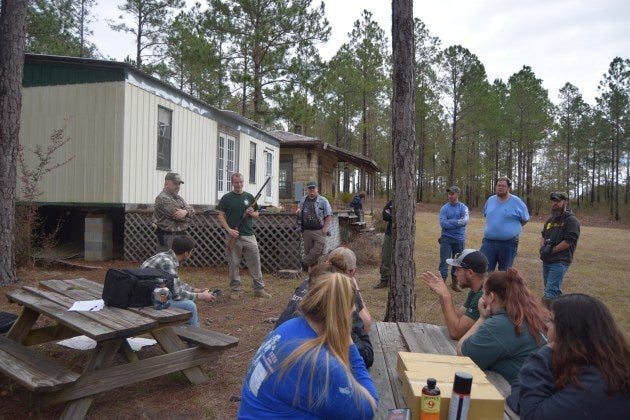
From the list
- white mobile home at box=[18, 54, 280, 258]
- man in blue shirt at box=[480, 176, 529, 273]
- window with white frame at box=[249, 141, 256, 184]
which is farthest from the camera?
window with white frame at box=[249, 141, 256, 184]

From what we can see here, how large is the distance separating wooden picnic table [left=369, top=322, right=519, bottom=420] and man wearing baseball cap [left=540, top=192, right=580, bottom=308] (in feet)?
9.33

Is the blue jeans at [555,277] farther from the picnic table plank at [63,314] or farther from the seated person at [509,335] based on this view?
the picnic table plank at [63,314]

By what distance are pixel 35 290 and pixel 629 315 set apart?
768 centimetres

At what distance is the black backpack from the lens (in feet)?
11.8

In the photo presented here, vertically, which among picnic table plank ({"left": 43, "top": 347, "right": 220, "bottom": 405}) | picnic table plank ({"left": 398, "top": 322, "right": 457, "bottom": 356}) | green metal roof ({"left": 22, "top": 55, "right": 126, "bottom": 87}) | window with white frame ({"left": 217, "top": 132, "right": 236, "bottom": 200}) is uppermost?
green metal roof ({"left": 22, "top": 55, "right": 126, "bottom": 87})

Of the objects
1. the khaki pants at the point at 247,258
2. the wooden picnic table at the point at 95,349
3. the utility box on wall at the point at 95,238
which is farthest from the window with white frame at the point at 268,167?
the wooden picnic table at the point at 95,349

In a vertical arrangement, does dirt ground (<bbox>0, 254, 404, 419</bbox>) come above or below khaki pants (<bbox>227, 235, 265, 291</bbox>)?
below

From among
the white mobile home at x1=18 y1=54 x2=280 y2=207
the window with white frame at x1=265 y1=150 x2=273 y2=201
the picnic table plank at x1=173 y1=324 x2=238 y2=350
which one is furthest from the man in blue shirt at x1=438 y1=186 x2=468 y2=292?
the window with white frame at x1=265 y1=150 x2=273 y2=201

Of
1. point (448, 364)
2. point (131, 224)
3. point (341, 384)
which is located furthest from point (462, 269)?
point (131, 224)

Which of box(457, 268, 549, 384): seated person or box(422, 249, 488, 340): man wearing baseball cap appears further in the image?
box(422, 249, 488, 340): man wearing baseball cap

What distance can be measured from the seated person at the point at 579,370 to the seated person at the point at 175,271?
9.17ft

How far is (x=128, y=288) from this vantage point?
3.57m

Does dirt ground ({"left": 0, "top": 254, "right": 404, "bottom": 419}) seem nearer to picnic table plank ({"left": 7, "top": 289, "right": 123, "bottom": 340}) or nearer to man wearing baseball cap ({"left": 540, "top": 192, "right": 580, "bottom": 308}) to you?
picnic table plank ({"left": 7, "top": 289, "right": 123, "bottom": 340})

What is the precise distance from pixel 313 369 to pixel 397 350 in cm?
151
